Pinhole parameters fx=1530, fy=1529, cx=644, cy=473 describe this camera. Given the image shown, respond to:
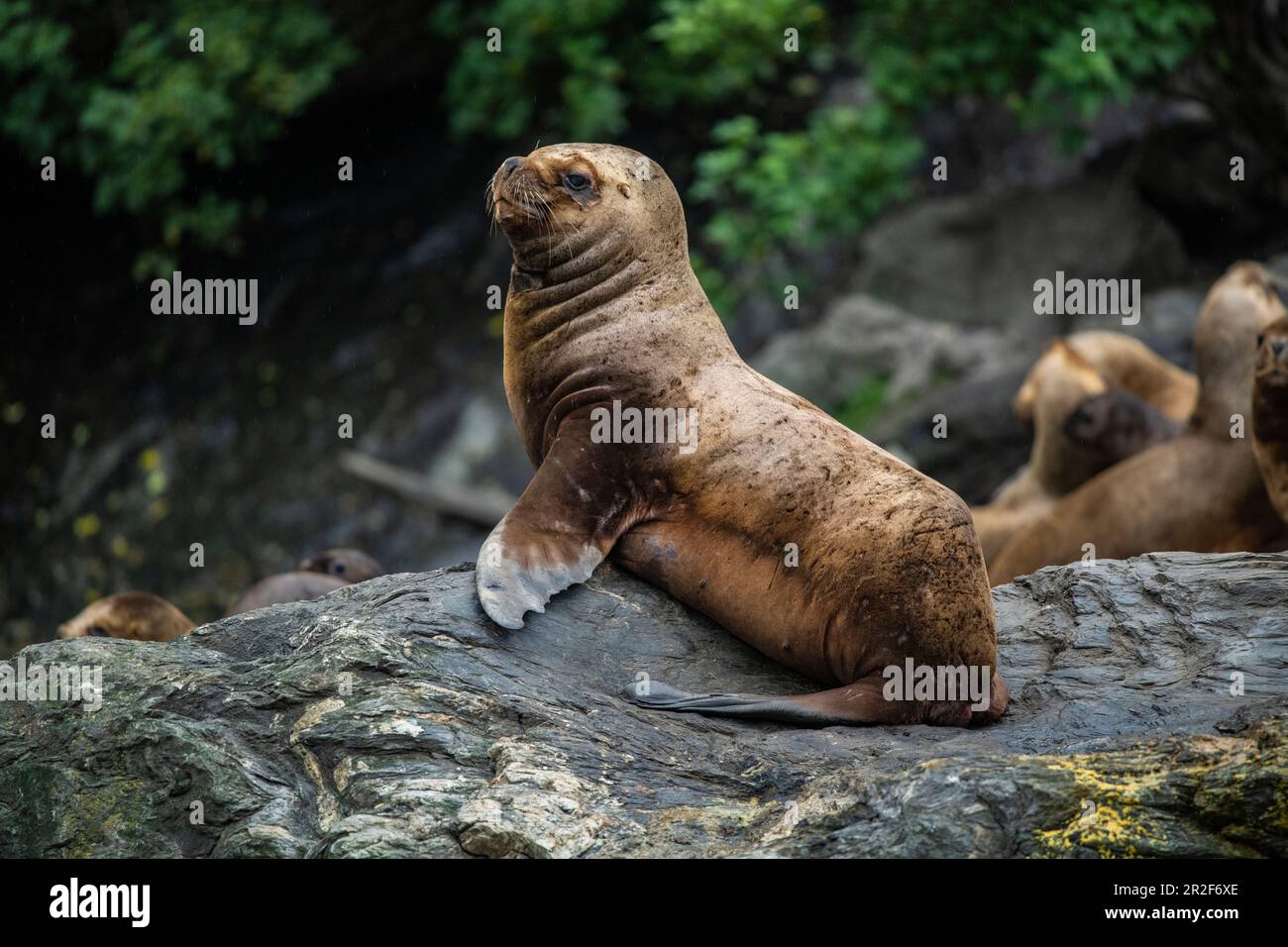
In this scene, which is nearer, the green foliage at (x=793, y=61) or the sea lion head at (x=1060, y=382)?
the sea lion head at (x=1060, y=382)

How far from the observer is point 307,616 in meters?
4.75

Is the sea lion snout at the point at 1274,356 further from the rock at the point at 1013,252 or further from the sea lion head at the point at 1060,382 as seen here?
the rock at the point at 1013,252

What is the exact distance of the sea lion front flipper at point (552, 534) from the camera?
4577 mm

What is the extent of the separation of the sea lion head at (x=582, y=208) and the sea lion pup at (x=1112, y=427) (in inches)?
202

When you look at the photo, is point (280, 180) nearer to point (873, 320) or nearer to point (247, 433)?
point (247, 433)

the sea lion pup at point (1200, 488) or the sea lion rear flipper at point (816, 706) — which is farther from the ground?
the sea lion pup at point (1200, 488)

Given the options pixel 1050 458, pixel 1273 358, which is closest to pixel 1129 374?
pixel 1050 458

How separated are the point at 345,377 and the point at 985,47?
626cm

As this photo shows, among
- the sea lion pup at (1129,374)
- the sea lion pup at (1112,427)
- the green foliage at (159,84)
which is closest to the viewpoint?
the sea lion pup at (1112,427)

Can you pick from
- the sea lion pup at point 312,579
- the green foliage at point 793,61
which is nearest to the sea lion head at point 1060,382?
the green foliage at point 793,61

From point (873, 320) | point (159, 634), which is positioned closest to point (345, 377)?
point (873, 320)

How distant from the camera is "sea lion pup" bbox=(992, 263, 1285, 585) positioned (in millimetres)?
7902

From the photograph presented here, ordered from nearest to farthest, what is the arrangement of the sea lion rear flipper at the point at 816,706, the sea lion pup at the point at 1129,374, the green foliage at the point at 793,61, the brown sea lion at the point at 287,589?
the sea lion rear flipper at the point at 816,706 < the brown sea lion at the point at 287,589 < the sea lion pup at the point at 1129,374 < the green foliage at the point at 793,61

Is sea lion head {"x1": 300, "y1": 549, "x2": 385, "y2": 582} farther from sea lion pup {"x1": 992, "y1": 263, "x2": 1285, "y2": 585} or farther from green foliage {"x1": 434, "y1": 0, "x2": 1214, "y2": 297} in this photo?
green foliage {"x1": 434, "y1": 0, "x2": 1214, "y2": 297}
